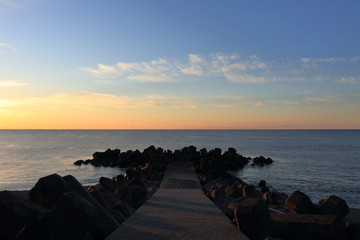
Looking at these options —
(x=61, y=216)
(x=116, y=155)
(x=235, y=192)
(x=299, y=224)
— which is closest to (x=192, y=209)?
(x=299, y=224)

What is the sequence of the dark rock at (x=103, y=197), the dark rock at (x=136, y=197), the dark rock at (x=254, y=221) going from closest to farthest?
the dark rock at (x=254, y=221) < the dark rock at (x=103, y=197) < the dark rock at (x=136, y=197)

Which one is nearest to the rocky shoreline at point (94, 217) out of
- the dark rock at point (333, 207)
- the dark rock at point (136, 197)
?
the dark rock at point (333, 207)

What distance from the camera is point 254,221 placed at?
18.5 ft

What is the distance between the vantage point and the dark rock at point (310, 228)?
18.5 feet

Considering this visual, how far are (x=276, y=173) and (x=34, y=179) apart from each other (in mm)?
19233

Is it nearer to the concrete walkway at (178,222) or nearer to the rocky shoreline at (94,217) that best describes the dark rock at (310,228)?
the rocky shoreline at (94,217)

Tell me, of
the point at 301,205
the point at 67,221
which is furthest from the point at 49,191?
the point at 301,205

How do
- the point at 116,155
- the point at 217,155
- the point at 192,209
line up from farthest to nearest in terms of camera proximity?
1. the point at 116,155
2. the point at 217,155
3. the point at 192,209

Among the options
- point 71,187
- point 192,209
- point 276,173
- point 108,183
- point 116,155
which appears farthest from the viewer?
point 116,155

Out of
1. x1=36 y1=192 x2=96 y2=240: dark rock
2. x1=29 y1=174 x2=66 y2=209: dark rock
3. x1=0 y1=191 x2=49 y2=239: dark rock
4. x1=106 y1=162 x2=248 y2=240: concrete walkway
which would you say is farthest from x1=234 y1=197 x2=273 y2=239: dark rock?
x1=29 y1=174 x2=66 y2=209: dark rock

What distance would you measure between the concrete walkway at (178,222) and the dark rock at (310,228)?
90cm

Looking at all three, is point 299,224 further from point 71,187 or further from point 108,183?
point 108,183

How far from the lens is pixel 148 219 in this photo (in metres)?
6.42

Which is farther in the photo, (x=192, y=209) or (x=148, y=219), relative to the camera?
(x=192, y=209)
